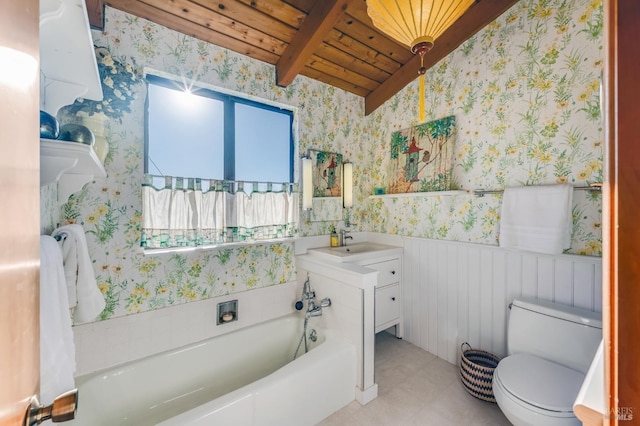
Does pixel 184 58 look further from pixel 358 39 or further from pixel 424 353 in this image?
pixel 424 353

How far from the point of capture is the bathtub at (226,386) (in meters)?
1.43

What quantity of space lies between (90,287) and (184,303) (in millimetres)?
782

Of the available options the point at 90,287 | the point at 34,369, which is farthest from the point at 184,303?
the point at 34,369

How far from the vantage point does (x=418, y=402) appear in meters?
1.87

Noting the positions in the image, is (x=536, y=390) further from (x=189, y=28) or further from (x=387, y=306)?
(x=189, y=28)

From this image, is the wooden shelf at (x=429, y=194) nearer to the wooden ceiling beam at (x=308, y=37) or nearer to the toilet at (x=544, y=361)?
the toilet at (x=544, y=361)

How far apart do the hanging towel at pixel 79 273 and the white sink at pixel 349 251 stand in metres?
1.56

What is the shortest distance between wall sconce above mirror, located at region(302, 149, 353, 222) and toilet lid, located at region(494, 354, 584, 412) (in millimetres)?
1806

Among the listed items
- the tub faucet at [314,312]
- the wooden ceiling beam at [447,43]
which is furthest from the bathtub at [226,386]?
the wooden ceiling beam at [447,43]

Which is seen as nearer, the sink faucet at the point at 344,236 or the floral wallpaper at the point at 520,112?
the floral wallpaper at the point at 520,112

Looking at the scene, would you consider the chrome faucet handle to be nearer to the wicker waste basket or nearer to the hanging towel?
the wicker waste basket

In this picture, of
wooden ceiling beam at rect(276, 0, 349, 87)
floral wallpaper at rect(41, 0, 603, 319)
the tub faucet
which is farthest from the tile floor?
wooden ceiling beam at rect(276, 0, 349, 87)

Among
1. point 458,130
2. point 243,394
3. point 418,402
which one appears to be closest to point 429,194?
point 458,130

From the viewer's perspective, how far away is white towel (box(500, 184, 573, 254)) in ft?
5.63
